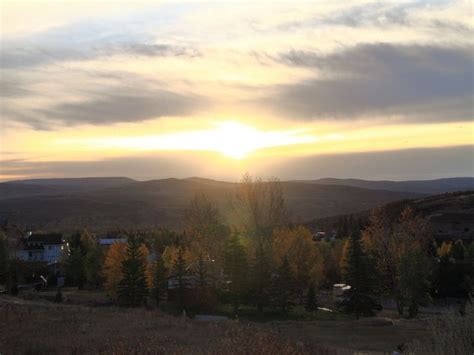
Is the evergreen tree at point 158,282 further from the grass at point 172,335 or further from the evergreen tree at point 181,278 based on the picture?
the grass at point 172,335

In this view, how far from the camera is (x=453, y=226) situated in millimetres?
94312

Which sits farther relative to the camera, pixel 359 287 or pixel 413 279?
pixel 413 279

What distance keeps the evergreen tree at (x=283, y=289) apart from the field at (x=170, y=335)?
11.0 meters

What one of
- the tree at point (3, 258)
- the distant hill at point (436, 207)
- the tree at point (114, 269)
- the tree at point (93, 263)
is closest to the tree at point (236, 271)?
the tree at point (114, 269)

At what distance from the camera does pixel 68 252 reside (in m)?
67.7

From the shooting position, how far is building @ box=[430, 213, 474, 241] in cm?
9031

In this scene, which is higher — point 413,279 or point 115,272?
point 413,279

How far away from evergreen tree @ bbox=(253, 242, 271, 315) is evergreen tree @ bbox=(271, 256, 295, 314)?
0.68m

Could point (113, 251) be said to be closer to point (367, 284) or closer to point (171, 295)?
point (171, 295)

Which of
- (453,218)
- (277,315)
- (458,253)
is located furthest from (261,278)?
(453,218)

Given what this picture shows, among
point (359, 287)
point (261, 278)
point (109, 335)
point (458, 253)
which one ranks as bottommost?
point (458, 253)

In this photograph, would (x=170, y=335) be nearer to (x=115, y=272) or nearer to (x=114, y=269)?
(x=115, y=272)

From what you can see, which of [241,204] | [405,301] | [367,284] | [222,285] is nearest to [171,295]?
[222,285]

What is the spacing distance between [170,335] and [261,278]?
27.2 m
